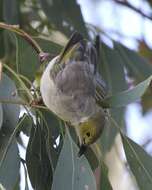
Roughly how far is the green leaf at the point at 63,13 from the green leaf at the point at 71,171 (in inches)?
33.6

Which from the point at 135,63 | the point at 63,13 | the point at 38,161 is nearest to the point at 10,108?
the point at 38,161

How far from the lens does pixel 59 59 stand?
162 centimetres

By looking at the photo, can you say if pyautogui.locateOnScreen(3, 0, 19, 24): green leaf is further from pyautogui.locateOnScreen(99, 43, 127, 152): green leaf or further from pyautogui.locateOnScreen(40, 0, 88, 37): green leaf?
pyautogui.locateOnScreen(99, 43, 127, 152): green leaf

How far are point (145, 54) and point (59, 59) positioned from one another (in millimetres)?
1646

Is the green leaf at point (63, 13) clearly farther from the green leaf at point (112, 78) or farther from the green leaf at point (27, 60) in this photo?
the green leaf at point (27, 60)

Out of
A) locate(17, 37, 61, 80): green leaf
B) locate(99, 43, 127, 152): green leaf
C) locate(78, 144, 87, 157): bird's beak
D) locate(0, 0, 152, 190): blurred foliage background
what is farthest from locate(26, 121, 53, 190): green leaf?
locate(99, 43, 127, 152): green leaf

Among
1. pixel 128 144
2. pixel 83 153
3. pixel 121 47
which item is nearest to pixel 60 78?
pixel 83 153

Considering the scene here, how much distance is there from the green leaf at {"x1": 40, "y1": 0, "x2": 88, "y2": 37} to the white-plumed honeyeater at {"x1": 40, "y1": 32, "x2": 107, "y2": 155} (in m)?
0.81

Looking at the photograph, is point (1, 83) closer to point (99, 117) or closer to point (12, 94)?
point (12, 94)

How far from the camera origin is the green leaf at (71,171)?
1.56 meters

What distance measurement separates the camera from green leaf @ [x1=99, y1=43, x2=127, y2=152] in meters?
2.35

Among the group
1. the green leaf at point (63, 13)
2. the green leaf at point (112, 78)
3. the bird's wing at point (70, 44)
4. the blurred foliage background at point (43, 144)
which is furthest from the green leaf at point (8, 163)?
the green leaf at point (63, 13)

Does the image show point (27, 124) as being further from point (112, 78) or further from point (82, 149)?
point (112, 78)

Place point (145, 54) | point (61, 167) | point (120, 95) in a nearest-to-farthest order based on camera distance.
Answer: point (120, 95), point (61, 167), point (145, 54)
